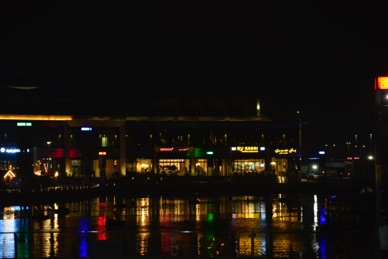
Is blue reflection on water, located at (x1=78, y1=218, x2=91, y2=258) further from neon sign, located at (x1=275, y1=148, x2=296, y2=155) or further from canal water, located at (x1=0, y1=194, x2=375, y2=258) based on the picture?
neon sign, located at (x1=275, y1=148, x2=296, y2=155)

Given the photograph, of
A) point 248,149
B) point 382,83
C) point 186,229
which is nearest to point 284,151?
point 248,149

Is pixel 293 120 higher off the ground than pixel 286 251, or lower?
higher

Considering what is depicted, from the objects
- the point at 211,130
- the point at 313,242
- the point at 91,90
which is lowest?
the point at 313,242

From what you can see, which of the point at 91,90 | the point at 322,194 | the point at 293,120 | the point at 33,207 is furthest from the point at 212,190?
the point at 91,90

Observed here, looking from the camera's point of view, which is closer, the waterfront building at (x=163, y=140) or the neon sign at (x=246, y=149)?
the waterfront building at (x=163, y=140)

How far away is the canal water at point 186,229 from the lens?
30.9 metres

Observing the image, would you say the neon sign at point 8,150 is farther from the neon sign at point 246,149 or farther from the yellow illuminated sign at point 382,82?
the yellow illuminated sign at point 382,82

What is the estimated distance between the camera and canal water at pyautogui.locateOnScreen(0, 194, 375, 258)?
3092cm

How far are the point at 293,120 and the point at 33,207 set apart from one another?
71861 mm

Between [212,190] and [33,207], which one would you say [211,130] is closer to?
[212,190]

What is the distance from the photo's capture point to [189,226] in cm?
4638

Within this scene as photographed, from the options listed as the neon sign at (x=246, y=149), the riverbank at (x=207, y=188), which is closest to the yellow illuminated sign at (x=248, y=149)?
the neon sign at (x=246, y=149)

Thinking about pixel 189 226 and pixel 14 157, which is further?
pixel 14 157

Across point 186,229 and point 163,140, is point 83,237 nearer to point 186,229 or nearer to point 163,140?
point 186,229
